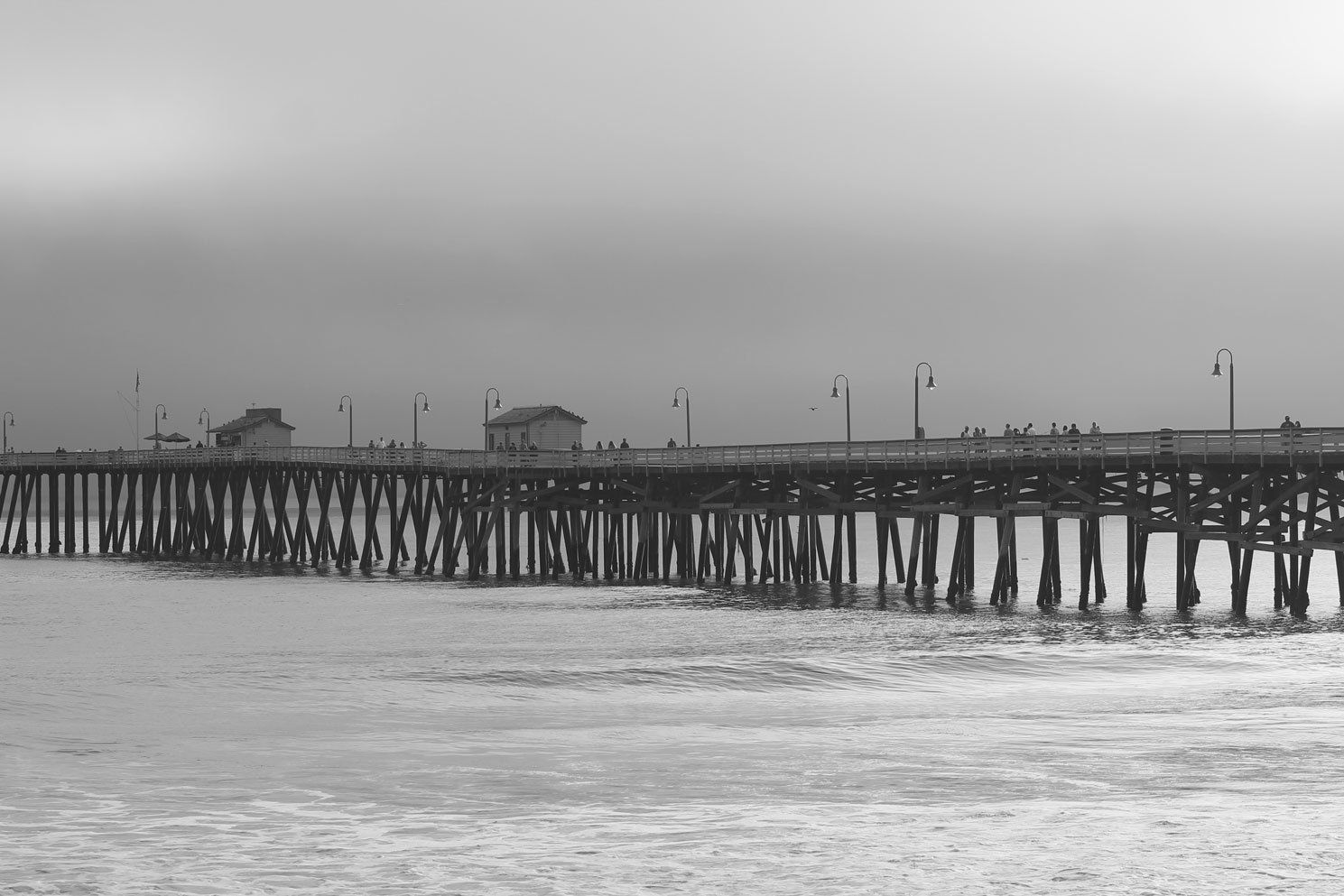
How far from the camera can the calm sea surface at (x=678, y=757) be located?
11742 mm

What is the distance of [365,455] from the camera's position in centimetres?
5928

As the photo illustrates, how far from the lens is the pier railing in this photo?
35.7 m

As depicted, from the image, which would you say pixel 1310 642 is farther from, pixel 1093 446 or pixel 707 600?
pixel 707 600

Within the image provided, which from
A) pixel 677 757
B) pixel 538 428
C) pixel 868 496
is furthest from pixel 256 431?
pixel 677 757

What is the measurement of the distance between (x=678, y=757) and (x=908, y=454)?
1054 inches

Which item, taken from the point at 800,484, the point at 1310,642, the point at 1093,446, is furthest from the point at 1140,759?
the point at 800,484

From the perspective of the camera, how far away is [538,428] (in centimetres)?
6512

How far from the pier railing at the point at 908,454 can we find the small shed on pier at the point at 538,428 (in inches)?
311

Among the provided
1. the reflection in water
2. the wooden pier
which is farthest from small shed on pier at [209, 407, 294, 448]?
the reflection in water

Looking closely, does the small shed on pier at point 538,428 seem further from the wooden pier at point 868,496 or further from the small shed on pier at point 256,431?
the small shed on pier at point 256,431

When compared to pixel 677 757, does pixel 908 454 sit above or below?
above

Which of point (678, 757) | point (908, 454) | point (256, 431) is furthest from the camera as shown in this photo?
point (256, 431)

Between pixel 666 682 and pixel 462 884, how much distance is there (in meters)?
14.2

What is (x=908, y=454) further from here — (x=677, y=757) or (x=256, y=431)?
(x=256, y=431)
